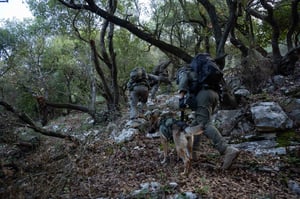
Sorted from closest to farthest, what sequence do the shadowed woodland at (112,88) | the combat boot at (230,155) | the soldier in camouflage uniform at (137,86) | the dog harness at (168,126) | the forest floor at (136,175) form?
the forest floor at (136,175)
the shadowed woodland at (112,88)
the combat boot at (230,155)
the dog harness at (168,126)
the soldier in camouflage uniform at (137,86)

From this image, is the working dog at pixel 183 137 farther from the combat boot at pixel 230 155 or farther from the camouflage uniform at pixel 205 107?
the combat boot at pixel 230 155

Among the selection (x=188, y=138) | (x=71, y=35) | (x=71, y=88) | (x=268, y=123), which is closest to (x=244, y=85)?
(x=268, y=123)

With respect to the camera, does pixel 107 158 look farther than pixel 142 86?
No

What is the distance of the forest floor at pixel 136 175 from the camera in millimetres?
3459

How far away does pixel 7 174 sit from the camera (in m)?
3.37

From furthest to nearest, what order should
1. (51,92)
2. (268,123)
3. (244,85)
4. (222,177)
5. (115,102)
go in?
(51,92) → (115,102) → (244,85) → (268,123) → (222,177)

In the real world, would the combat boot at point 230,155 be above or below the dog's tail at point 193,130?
below

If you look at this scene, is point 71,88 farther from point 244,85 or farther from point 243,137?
point 243,137

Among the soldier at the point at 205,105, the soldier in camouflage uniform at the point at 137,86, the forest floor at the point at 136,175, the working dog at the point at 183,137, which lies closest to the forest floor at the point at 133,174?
the forest floor at the point at 136,175

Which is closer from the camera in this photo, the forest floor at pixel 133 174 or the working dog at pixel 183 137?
the forest floor at pixel 133 174

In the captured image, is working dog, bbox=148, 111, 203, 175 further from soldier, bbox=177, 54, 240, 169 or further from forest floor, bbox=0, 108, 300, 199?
forest floor, bbox=0, 108, 300, 199

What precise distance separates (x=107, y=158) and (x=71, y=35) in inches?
390

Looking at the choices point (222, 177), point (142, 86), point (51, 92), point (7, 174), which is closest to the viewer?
point (7, 174)

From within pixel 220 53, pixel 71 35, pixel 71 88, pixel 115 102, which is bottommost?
pixel 115 102
